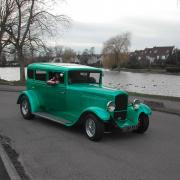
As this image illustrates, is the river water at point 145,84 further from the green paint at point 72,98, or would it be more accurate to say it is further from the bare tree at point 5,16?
the green paint at point 72,98

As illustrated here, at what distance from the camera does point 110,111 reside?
→ 8.85m

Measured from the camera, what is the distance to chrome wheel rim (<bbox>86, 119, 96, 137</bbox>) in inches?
351

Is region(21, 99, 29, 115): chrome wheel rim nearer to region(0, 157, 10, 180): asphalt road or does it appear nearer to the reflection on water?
region(0, 157, 10, 180): asphalt road

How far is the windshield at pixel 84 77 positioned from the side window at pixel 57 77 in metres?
0.27

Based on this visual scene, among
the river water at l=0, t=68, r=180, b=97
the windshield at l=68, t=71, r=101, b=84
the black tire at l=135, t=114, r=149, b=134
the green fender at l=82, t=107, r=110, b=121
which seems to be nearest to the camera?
the green fender at l=82, t=107, r=110, b=121

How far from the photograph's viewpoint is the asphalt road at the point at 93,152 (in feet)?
20.6

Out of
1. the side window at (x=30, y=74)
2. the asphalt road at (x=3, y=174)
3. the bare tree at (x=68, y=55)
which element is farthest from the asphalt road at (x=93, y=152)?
the bare tree at (x=68, y=55)

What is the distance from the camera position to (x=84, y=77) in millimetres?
10562

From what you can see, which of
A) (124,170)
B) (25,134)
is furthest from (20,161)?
(25,134)

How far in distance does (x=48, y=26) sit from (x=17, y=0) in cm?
365

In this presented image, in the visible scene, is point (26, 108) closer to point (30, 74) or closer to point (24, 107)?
point (24, 107)

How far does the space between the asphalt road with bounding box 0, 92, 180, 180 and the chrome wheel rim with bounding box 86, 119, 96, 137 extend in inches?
8.5

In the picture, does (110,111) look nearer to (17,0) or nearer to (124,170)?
(124,170)

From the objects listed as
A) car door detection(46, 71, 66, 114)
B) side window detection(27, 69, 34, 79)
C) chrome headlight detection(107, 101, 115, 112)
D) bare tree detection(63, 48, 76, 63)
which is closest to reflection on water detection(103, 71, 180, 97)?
side window detection(27, 69, 34, 79)
